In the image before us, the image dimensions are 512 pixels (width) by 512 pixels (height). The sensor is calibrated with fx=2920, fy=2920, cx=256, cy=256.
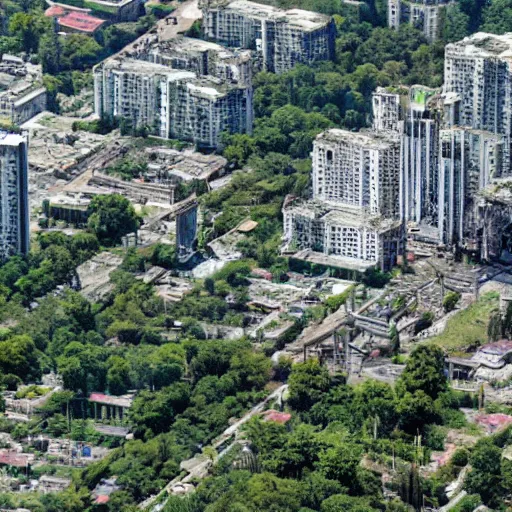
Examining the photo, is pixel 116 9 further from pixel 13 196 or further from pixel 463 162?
pixel 463 162

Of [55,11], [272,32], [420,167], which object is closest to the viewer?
[420,167]

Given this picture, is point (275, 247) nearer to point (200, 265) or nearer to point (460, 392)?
point (200, 265)

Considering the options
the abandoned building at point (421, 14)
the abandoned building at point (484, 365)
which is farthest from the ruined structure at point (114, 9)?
the abandoned building at point (484, 365)

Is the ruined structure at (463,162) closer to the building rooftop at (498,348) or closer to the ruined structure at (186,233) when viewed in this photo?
the ruined structure at (186,233)

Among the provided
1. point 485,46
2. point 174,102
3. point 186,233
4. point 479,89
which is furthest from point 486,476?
point 174,102

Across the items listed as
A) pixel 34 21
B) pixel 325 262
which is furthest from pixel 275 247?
pixel 34 21

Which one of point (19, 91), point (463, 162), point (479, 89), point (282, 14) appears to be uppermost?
point (479, 89)
